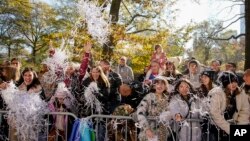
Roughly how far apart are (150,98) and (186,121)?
65cm

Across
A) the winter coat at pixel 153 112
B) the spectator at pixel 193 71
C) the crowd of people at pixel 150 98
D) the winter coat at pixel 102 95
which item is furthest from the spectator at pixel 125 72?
the winter coat at pixel 153 112

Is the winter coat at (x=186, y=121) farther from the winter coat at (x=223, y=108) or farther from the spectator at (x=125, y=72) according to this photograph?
the spectator at (x=125, y=72)

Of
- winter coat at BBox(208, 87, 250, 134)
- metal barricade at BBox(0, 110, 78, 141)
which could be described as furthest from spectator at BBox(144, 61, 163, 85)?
metal barricade at BBox(0, 110, 78, 141)

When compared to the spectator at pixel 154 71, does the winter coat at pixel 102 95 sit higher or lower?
lower

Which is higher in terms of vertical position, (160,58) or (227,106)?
(160,58)

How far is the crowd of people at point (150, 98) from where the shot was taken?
641cm

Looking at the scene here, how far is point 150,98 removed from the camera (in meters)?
6.53

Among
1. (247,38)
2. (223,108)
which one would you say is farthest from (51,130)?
(247,38)

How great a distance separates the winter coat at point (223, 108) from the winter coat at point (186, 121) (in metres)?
0.26

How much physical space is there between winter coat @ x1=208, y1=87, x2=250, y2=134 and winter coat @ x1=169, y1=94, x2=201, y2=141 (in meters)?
0.26

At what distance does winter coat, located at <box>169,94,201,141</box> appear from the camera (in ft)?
20.9

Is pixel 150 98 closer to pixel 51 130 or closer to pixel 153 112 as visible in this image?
pixel 153 112

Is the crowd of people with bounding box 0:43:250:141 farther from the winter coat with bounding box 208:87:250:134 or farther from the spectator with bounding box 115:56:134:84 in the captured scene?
the spectator with bounding box 115:56:134:84

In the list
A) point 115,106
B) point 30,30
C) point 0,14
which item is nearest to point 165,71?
point 115,106
